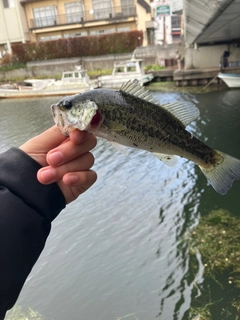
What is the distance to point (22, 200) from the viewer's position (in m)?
1.66

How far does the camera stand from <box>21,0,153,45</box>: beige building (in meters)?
39.5

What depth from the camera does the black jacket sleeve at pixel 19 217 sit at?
5.08 feet

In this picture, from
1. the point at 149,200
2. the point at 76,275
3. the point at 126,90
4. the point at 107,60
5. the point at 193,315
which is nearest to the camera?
the point at 126,90

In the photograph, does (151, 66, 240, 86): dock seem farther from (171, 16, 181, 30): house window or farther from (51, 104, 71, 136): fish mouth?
(171, 16, 181, 30): house window

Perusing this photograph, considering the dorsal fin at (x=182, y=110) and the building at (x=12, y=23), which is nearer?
the dorsal fin at (x=182, y=110)

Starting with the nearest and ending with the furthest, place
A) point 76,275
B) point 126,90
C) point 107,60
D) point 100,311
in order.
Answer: point 126,90
point 100,311
point 76,275
point 107,60

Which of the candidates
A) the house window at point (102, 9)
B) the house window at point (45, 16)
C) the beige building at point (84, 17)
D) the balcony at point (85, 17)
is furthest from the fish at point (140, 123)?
the house window at point (45, 16)

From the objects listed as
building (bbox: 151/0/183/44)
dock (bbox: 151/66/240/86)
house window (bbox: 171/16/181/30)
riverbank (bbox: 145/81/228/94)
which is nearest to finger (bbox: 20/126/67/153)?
riverbank (bbox: 145/81/228/94)

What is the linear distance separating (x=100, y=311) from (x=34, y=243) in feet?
14.6

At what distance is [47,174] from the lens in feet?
5.49

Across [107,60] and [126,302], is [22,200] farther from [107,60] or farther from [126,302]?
[107,60]

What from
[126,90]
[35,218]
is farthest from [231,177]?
[35,218]

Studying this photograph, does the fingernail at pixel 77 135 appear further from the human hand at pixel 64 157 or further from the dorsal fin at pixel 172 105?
the dorsal fin at pixel 172 105

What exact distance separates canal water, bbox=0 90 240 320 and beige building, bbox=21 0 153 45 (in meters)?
33.3
